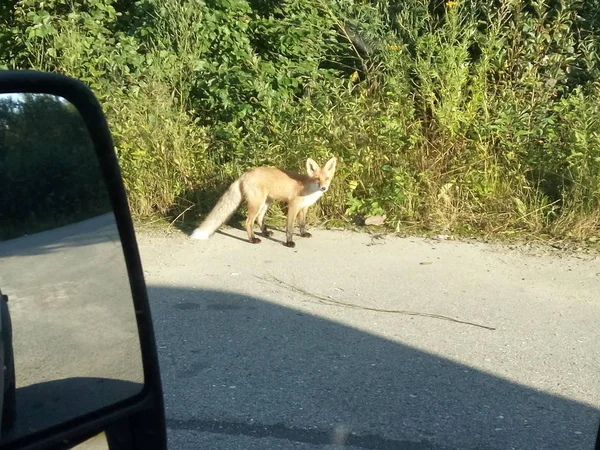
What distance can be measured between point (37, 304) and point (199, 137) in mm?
7569

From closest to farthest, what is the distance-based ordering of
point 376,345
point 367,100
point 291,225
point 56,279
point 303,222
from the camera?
1. point 56,279
2. point 376,345
3. point 291,225
4. point 303,222
5. point 367,100

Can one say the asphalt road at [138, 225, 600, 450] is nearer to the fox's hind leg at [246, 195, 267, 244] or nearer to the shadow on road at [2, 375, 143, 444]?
the fox's hind leg at [246, 195, 267, 244]

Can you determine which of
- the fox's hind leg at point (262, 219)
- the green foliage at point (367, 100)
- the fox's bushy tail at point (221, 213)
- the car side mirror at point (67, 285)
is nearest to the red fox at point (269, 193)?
the fox's bushy tail at point (221, 213)

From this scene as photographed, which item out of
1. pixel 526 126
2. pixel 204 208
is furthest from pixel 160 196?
Result: pixel 526 126

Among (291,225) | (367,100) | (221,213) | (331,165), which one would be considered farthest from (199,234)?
(367,100)

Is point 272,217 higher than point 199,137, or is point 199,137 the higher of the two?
point 199,137

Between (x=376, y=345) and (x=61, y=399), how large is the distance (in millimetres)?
3295

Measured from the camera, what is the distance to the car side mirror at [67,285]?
197cm

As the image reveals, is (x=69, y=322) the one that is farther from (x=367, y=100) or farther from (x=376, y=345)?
(x=367, y=100)

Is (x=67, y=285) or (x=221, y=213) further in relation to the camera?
(x=221, y=213)

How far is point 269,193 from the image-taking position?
8102 mm

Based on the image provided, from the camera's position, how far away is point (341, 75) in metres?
10.1

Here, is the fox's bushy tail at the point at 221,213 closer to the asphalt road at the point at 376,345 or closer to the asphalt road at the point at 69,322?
the asphalt road at the point at 376,345

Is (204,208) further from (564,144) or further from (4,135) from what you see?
(4,135)
